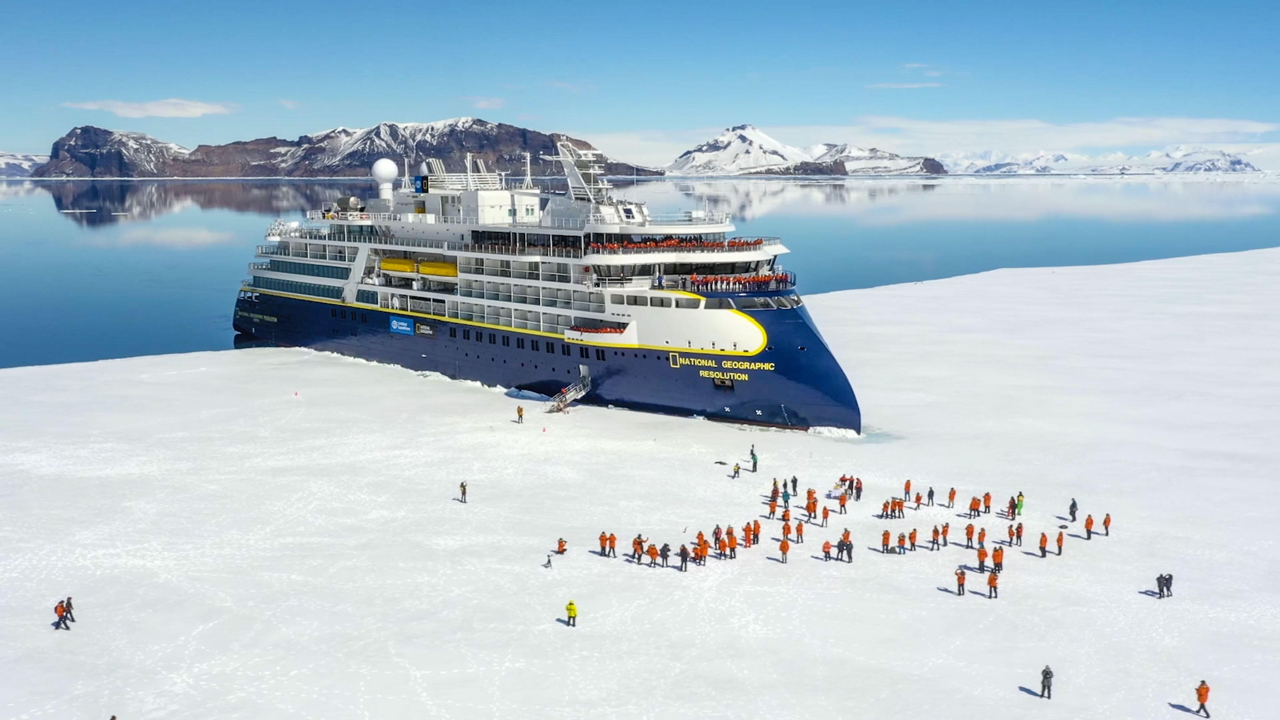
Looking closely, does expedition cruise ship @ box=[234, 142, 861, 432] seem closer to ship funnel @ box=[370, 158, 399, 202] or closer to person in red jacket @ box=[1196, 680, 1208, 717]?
ship funnel @ box=[370, 158, 399, 202]

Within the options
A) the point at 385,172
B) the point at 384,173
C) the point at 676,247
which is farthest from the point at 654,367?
the point at 385,172

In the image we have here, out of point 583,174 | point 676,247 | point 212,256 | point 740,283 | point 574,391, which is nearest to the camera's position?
point 740,283

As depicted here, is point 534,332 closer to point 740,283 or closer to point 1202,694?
point 740,283

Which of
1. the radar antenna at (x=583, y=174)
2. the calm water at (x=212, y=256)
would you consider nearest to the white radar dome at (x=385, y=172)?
the calm water at (x=212, y=256)

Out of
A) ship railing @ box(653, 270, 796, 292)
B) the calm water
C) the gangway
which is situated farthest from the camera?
the calm water

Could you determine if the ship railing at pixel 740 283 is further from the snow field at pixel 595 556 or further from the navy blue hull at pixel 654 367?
the snow field at pixel 595 556

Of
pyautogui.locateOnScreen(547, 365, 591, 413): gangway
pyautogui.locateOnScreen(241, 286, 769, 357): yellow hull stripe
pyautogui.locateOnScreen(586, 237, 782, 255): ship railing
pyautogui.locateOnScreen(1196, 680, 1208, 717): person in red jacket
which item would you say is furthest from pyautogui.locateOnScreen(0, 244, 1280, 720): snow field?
pyautogui.locateOnScreen(586, 237, 782, 255): ship railing

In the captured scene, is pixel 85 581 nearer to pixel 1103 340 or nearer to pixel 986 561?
pixel 986 561
